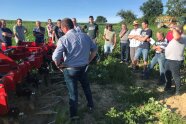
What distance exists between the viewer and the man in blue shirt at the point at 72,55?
661 cm

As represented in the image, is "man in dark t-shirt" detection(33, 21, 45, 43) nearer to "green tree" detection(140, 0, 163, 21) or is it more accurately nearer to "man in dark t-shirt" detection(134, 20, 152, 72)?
"man in dark t-shirt" detection(134, 20, 152, 72)

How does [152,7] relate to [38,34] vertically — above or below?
above

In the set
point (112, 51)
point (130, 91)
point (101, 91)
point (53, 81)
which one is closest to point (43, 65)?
point (53, 81)

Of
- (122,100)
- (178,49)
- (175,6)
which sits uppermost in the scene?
(175,6)

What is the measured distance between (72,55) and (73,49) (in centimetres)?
12

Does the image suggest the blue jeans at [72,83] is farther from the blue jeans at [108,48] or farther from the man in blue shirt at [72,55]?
the blue jeans at [108,48]

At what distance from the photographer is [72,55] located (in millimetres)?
6766

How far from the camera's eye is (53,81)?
31.9 feet

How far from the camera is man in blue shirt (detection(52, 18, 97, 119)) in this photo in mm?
6609

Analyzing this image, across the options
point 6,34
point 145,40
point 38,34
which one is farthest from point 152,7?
point 145,40

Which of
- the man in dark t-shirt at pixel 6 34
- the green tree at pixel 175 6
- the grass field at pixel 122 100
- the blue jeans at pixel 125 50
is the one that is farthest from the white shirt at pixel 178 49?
the green tree at pixel 175 6

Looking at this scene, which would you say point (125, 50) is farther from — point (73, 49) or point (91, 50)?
point (73, 49)

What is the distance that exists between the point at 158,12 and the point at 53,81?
85.8 meters

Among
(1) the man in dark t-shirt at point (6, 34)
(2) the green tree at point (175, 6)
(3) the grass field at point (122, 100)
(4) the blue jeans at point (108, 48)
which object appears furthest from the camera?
(2) the green tree at point (175, 6)
